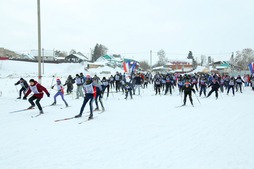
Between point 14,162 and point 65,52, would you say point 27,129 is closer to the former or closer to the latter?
point 14,162

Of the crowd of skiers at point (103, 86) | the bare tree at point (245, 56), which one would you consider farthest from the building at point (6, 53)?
the bare tree at point (245, 56)

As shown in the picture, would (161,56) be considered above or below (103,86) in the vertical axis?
above

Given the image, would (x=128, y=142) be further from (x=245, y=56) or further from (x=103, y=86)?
(x=245, y=56)

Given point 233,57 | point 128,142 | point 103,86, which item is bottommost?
point 128,142

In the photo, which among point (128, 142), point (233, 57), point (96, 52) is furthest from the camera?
point (96, 52)

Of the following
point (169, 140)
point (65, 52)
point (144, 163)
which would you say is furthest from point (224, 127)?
point (65, 52)

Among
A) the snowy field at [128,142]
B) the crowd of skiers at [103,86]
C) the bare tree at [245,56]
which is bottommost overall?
the snowy field at [128,142]

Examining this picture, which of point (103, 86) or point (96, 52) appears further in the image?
point (96, 52)

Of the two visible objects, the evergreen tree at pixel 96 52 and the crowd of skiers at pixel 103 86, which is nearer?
the crowd of skiers at pixel 103 86

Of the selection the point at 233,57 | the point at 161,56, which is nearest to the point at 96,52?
the point at 161,56

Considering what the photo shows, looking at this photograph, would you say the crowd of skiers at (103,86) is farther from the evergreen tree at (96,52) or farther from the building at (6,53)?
the building at (6,53)

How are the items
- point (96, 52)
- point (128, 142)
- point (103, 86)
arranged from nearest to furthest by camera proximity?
1. point (128, 142)
2. point (103, 86)
3. point (96, 52)

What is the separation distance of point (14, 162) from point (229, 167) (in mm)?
4304

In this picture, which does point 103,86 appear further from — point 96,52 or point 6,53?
point 6,53
